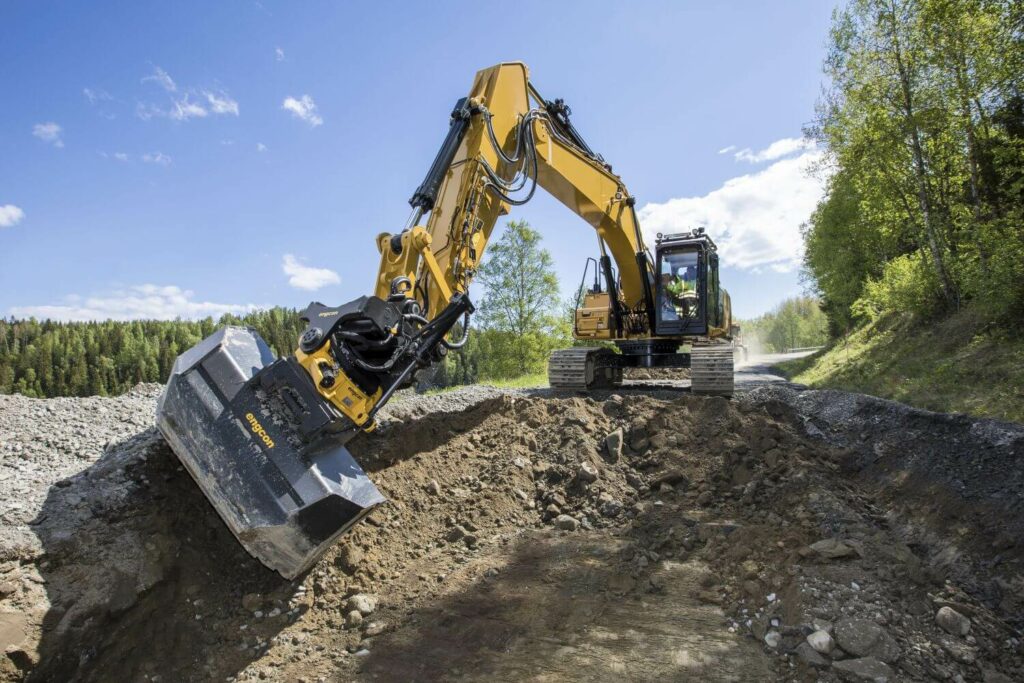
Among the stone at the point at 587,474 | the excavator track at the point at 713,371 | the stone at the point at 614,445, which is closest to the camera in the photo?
the stone at the point at 587,474

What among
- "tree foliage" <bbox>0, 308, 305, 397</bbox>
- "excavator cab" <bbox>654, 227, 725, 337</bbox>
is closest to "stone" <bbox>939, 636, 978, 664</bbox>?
"excavator cab" <bbox>654, 227, 725, 337</bbox>

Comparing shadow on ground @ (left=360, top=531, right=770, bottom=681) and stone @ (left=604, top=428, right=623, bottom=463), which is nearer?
shadow on ground @ (left=360, top=531, right=770, bottom=681)

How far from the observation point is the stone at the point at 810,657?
8.96 ft

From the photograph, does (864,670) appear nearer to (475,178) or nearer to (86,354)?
(475,178)

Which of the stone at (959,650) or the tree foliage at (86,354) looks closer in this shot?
the stone at (959,650)

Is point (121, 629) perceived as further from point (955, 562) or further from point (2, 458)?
point (955, 562)

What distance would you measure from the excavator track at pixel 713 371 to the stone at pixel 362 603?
20.9 ft

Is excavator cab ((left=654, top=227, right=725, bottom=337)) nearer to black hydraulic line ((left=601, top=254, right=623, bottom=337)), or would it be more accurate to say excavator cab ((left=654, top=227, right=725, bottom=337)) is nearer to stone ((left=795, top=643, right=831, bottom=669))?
black hydraulic line ((left=601, top=254, right=623, bottom=337))

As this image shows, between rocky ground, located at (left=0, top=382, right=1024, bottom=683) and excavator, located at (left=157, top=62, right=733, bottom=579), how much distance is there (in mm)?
627

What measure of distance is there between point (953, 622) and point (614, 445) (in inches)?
119

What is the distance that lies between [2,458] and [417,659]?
12.4ft

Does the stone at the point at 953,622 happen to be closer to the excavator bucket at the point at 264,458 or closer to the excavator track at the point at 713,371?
the excavator bucket at the point at 264,458

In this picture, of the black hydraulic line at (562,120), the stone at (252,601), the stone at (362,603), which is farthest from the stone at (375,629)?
the black hydraulic line at (562,120)

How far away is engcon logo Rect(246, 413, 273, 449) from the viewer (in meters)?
3.44
